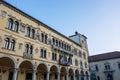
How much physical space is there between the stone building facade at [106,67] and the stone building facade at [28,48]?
1831cm

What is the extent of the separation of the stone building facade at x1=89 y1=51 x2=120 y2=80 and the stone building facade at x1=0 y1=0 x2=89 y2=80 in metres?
18.3

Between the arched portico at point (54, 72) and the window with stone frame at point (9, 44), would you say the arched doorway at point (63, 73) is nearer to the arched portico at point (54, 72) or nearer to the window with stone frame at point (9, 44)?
the arched portico at point (54, 72)

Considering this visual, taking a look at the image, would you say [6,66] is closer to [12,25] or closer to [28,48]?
[28,48]

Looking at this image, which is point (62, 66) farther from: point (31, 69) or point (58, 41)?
point (31, 69)

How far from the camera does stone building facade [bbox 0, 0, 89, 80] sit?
1760 cm

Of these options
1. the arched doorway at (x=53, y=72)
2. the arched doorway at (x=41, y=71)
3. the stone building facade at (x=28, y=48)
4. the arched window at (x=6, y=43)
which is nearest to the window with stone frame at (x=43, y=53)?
the stone building facade at (x=28, y=48)

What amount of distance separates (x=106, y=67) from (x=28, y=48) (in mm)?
33973

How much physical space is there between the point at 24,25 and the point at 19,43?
3378 millimetres

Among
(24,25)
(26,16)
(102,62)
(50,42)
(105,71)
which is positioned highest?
(26,16)

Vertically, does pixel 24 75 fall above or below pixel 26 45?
below

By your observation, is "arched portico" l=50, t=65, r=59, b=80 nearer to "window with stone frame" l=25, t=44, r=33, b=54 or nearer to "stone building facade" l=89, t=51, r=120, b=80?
"window with stone frame" l=25, t=44, r=33, b=54

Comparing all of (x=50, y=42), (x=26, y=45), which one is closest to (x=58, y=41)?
(x=50, y=42)

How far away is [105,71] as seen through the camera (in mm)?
44469

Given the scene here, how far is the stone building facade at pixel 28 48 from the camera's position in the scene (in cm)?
1760
